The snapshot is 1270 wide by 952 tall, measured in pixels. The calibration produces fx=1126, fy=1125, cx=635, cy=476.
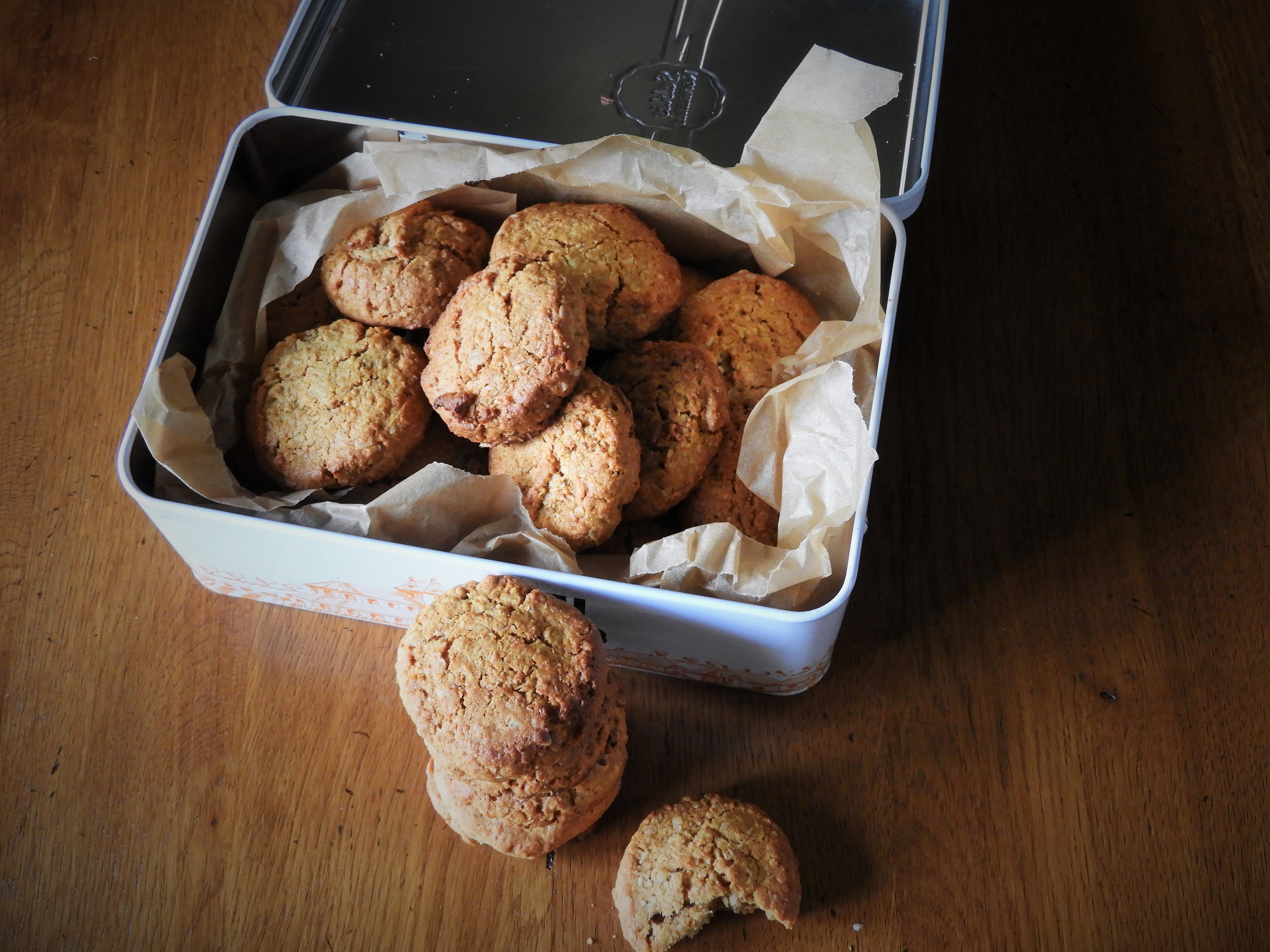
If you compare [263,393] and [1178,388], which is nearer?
[263,393]

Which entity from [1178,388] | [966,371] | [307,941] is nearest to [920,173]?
[966,371]

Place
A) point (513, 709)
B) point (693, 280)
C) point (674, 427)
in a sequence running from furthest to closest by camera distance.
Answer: point (693, 280), point (674, 427), point (513, 709)

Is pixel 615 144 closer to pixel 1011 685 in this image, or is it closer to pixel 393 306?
pixel 393 306

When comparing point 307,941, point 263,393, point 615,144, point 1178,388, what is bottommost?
point 307,941

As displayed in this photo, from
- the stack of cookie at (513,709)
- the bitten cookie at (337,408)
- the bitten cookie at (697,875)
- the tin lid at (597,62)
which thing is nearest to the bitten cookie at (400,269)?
the bitten cookie at (337,408)

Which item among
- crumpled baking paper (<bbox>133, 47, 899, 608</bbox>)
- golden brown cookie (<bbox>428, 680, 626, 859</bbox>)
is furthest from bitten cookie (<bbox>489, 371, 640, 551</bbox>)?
golden brown cookie (<bbox>428, 680, 626, 859</bbox>)

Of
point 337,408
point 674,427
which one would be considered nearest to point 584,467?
point 674,427

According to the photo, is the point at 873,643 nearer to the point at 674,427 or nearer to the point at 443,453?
the point at 674,427
